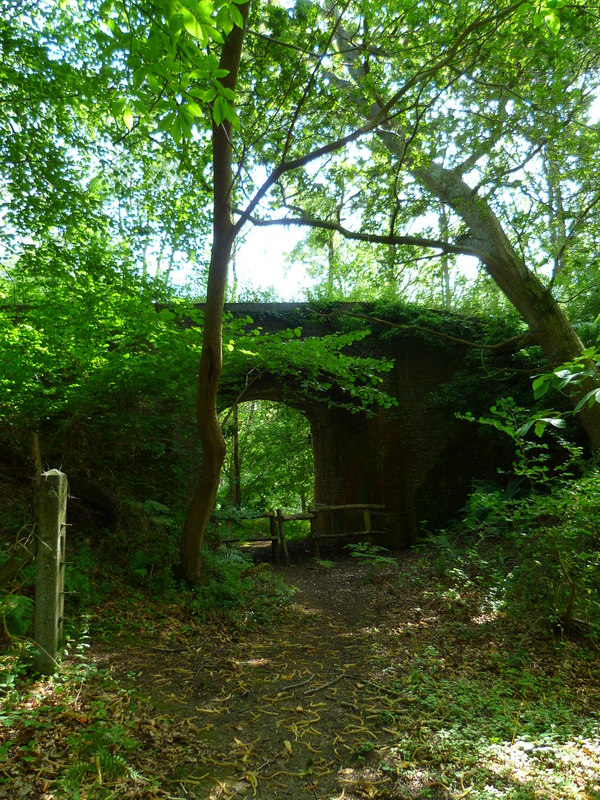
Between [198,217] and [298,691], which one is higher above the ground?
[198,217]

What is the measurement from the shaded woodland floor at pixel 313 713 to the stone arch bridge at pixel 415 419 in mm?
5586

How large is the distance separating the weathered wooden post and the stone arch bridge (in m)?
7.10

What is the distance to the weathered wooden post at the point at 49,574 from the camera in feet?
10.5

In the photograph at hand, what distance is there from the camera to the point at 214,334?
4738 mm

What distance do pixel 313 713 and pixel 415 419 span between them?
844 centimetres

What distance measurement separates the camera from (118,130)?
25.2 feet

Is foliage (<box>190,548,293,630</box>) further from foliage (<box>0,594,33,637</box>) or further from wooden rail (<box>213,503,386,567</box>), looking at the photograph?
wooden rail (<box>213,503,386,567</box>)

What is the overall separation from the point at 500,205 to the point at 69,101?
6553 mm

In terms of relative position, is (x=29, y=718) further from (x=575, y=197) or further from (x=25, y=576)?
(x=575, y=197)

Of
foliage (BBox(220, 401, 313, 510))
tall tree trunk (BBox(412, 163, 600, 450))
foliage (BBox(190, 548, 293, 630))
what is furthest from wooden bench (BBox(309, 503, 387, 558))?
foliage (BBox(220, 401, 313, 510))

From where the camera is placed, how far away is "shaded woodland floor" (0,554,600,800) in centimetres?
243

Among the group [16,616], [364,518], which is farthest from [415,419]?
[16,616]

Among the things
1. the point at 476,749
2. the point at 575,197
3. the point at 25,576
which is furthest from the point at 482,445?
the point at 25,576

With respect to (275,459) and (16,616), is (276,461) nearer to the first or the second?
(275,459)
